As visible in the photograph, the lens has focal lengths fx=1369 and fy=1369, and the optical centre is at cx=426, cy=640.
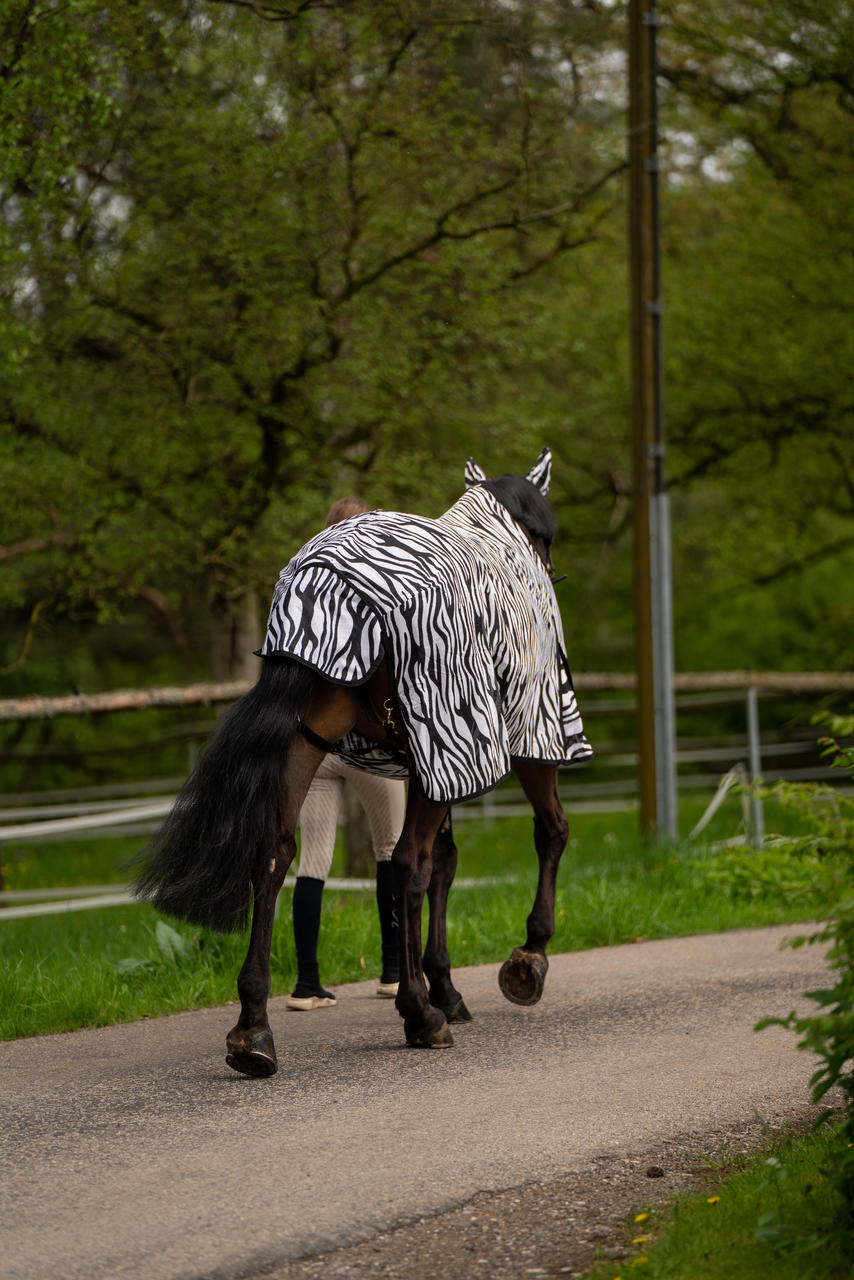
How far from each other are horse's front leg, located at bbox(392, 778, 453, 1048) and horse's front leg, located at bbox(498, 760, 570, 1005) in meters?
0.59

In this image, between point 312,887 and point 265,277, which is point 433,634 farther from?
point 265,277

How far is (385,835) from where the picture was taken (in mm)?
5949

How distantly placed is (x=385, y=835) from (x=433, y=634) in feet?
4.71

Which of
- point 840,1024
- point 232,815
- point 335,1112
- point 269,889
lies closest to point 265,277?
point 232,815

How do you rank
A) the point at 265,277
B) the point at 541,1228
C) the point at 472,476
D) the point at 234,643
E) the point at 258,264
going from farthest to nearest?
→ the point at 234,643 → the point at 265,277 → the point at 258,264 → the point at 472,476 → the point at 541,1228

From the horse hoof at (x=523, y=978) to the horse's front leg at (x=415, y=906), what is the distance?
58 cm

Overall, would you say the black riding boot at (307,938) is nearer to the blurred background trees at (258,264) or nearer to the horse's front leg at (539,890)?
the horse's front leg at (539,890)

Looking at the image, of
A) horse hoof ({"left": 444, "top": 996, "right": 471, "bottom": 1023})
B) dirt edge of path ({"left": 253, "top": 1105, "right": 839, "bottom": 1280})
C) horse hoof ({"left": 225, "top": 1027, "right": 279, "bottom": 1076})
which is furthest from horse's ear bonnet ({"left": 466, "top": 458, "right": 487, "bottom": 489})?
dirt edge of path ({"left": 253, "top": 1105, "right": 839, "bottom": 1280})

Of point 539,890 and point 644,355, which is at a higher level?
point 644,355

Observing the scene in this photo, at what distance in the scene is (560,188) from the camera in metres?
10.8

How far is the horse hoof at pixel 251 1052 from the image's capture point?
4.42 m

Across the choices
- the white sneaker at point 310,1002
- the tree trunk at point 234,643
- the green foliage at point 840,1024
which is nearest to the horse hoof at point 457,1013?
the white sneaker at point 310,1002

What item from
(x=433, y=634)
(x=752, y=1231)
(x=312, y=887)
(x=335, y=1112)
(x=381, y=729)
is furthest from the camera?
(x=312, y=887)

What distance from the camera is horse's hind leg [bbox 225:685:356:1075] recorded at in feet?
14.5
